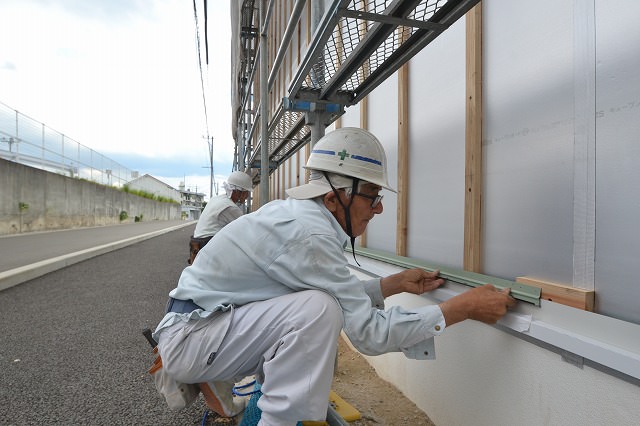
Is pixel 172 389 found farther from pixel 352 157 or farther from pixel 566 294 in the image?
pixel 566 294

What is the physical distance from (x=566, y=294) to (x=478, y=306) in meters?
0.33

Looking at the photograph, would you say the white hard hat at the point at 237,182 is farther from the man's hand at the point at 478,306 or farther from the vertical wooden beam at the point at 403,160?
the man's hand at the point at 478,306

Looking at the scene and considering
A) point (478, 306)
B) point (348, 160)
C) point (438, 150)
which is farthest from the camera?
point (438, 150)

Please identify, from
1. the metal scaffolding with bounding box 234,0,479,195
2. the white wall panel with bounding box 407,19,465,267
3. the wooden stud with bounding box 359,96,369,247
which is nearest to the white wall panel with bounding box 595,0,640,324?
the metal scaffolding with bounding box 234,0,479,195

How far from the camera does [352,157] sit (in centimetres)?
177

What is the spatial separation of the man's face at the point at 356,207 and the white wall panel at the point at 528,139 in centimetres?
62

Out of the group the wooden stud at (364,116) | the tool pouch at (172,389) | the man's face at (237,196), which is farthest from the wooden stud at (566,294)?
the man's face at (237,196)

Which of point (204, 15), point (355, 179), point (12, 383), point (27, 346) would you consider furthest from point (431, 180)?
point (204, 15)

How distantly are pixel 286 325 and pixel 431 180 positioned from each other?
139cm

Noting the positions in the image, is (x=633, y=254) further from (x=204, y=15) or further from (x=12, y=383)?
(x=204, y=15)

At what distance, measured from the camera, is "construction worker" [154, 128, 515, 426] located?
5.13ft

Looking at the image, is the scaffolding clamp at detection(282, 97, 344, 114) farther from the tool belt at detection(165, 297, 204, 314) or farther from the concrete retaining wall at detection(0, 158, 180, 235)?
the concrete retaining wall at detection(0, 158, 180, 235)

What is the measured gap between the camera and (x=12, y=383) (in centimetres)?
272

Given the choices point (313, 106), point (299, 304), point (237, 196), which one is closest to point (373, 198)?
point (299, 304)
